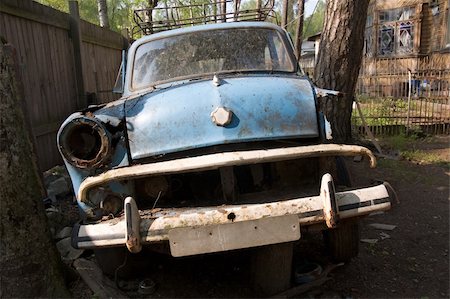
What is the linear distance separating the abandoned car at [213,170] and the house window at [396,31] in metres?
16.3

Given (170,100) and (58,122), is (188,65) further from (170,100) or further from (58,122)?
(58,122)

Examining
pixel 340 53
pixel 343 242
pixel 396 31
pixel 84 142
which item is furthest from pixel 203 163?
pixel 396 31

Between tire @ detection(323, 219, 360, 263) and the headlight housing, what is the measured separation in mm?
1748

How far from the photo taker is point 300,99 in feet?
10.6

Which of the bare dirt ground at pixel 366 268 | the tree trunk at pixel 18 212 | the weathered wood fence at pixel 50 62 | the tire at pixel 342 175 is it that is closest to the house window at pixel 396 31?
the weathered wood fence at pixel 50 62

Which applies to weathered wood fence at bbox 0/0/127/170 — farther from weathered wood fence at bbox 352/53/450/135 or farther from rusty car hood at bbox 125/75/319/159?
weathered wood fence at bbox 352/53/450/135

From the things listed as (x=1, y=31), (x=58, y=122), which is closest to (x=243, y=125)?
(x=1, y=31)

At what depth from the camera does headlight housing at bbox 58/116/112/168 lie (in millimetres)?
2926

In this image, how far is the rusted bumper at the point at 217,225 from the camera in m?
2.61

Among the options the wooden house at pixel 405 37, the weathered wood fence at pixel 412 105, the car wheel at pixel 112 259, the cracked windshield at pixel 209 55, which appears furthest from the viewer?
the wooden house at pixel 405 37

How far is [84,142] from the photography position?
3088 mm

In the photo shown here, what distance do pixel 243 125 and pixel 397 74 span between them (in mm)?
9445

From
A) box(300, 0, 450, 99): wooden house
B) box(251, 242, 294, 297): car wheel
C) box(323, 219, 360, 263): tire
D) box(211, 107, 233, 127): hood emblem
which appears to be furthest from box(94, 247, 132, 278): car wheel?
box(300, 0, 450, 99): wooden house

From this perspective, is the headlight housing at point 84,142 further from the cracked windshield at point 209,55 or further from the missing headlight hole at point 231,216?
the cracked windshield at point 209,55
